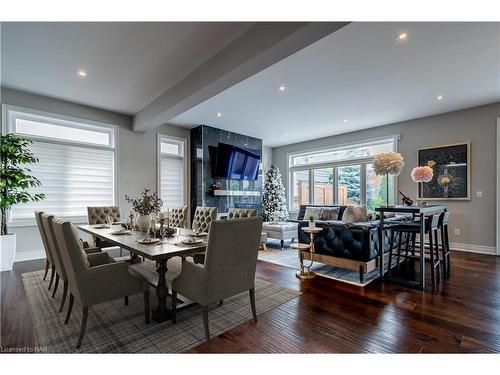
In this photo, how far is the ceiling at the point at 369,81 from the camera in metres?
2.78

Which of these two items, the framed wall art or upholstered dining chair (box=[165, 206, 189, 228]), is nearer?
upholstered dining chair (box=[165, 206, 189, 228])

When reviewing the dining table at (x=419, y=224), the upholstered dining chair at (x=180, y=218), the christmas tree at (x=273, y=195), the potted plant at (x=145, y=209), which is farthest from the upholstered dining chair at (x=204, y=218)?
the christmas tree at (x=273, y=195)

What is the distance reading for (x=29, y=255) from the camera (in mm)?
4426

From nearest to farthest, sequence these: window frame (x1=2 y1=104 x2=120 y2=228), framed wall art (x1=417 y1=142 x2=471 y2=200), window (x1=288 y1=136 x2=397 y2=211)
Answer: window frame (x1=2 y1=104 x2=120 y2=228) → framed wall art (x1=417 y1=142 x2=471 y2=200) → window (x1=288 y1=136 x2=397 y2=211)

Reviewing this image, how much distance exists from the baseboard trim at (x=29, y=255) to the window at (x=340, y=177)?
6831 mm

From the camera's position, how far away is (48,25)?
8.55ft

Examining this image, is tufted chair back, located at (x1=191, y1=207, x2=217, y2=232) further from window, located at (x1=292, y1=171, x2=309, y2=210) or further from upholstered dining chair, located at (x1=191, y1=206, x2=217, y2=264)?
window, located at (x1=292, y1=171, x2=309, y2=210)

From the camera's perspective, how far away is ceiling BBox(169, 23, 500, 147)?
9.12 ft

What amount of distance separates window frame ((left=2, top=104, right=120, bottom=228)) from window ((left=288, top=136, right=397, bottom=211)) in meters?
5.47

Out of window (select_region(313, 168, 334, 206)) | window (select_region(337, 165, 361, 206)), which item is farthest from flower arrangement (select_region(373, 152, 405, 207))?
window (select_region(313, 168, 334, 206))

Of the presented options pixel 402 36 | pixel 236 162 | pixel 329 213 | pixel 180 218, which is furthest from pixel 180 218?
pixel 402 36
